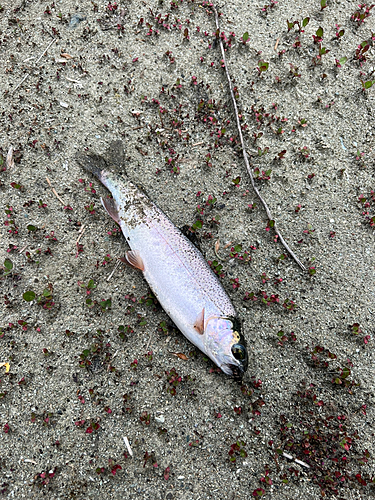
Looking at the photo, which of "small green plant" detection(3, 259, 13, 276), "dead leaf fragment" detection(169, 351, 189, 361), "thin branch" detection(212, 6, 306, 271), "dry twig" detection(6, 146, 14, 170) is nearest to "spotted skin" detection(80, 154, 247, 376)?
"dead leaf fragment" detection(169, 351, 189, 361)

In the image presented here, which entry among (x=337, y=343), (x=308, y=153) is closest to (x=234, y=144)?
(x=308, y=153)

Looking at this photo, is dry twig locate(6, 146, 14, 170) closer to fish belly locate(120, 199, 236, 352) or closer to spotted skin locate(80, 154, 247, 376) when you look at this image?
spotted skin locate(80, 154, 247, 376)

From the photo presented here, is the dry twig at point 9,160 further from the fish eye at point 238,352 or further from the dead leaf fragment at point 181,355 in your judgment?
the fish eye at point 238,352

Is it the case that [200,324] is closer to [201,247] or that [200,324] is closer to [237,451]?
[201,247]

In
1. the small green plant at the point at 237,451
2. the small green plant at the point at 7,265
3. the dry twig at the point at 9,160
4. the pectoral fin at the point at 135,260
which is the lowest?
the small green plant at the point at 7,265

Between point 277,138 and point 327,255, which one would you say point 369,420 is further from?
point 277,138

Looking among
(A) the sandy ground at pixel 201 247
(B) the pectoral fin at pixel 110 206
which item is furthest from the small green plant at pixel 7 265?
(B) the pectoral fin at pixel 110 206
